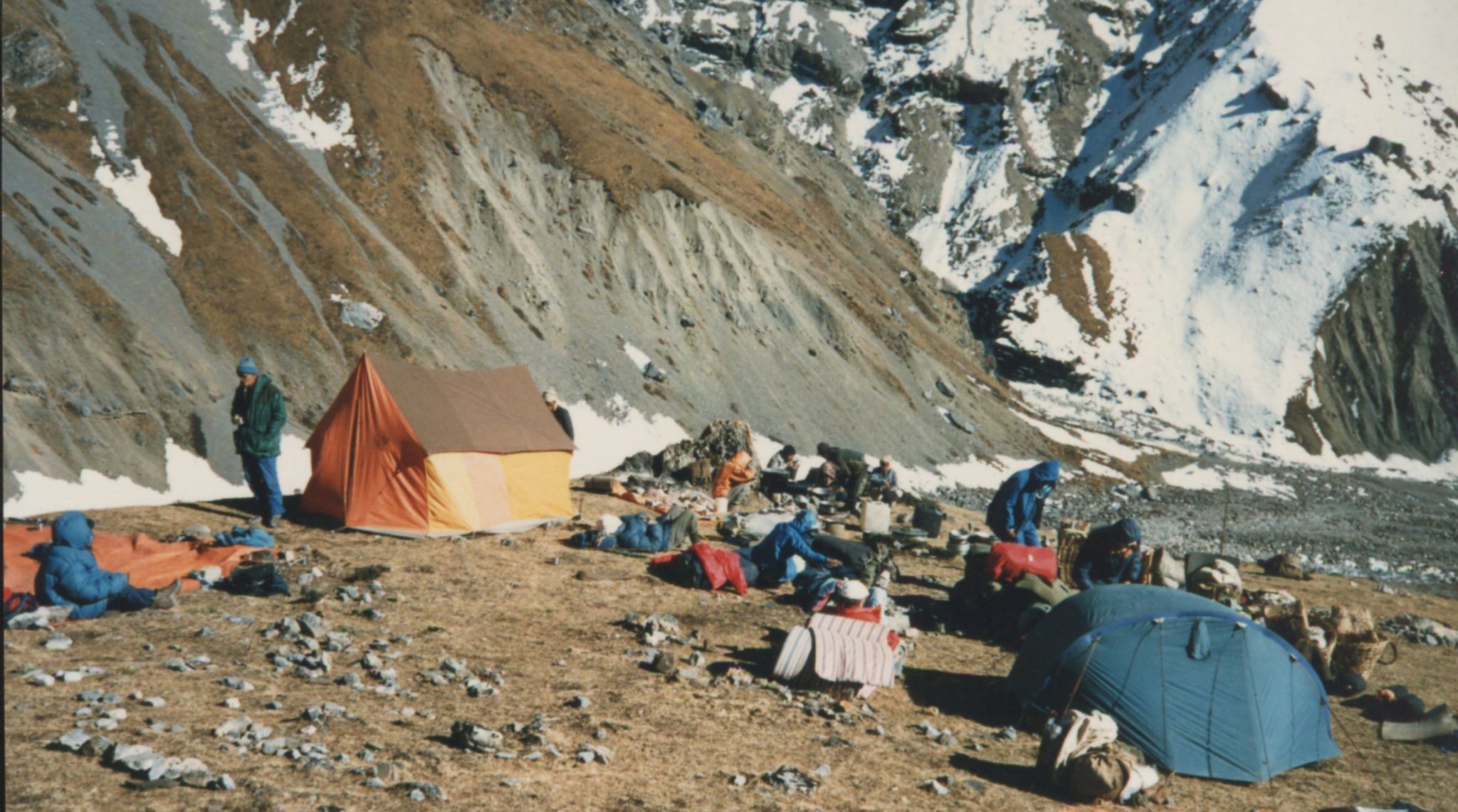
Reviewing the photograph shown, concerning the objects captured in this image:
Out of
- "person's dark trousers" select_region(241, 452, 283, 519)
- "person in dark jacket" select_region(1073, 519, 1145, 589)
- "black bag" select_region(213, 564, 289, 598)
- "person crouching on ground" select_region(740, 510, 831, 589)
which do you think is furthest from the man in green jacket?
"person in dark jacket" select_region(1073, 519, 1145, 589)

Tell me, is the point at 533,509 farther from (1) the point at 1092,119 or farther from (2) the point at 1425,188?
(1) the point at 1092,119

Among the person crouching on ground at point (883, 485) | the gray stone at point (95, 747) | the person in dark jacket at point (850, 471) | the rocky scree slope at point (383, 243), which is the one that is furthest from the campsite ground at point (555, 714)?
the person crouching on ground at point (883, 485)

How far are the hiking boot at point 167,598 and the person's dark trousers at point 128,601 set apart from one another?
80 mm

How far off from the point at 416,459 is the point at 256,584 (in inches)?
143

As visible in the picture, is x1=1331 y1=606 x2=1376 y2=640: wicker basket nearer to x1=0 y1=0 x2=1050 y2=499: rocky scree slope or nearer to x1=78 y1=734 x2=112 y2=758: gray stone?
x1=78 y1=734 x2=112 y2=758: gray stone

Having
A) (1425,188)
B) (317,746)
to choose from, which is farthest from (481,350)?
(1425,188)

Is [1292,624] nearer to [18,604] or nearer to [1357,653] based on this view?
[1357,653]

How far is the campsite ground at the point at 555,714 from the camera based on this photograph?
22.0 feet

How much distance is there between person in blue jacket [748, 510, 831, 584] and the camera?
44.6 feet

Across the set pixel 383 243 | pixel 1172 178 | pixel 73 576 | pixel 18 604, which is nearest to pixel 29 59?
pixel 383 243

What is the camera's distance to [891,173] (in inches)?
3194

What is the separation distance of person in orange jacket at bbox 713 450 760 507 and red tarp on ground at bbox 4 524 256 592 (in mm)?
9628

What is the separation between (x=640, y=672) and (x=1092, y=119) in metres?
91.3

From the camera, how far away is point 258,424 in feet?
42.9
